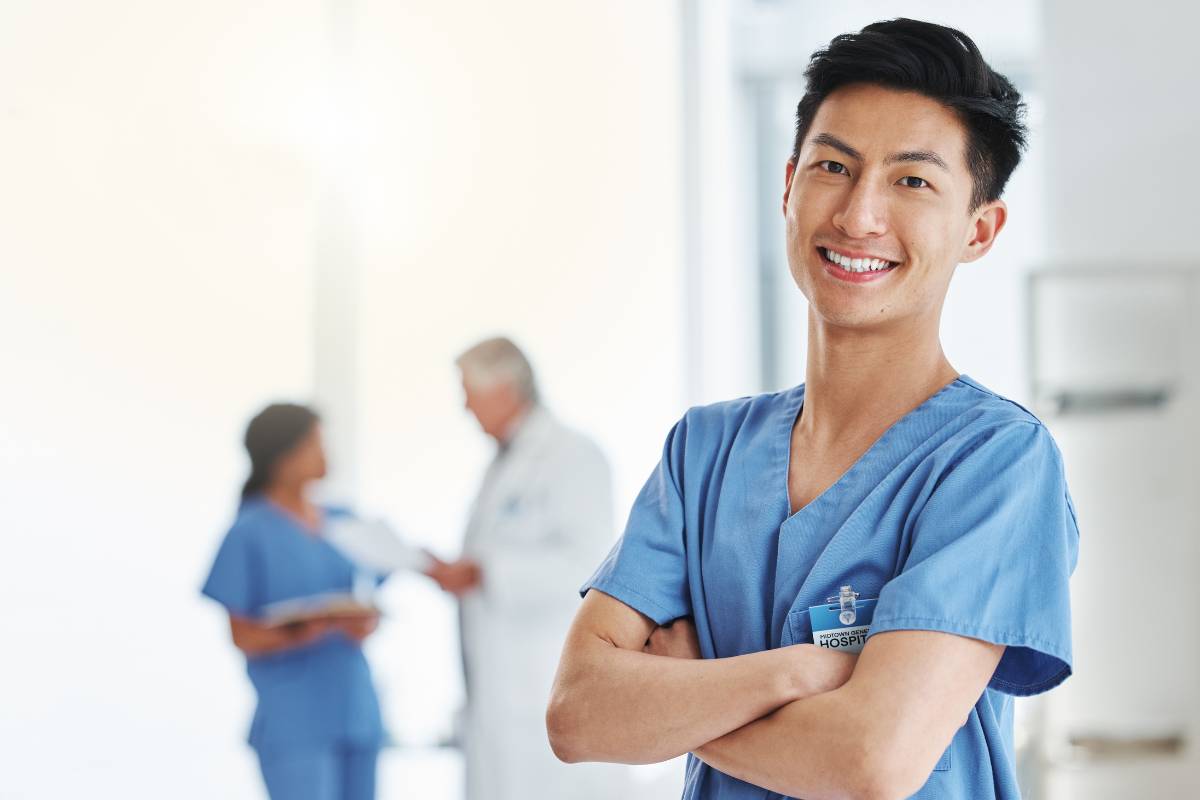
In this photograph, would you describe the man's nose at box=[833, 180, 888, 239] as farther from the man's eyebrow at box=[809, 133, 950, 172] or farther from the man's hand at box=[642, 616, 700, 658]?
the man's hand at box=[642, 616, 700, 658]

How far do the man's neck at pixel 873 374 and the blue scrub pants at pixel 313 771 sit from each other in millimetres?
1596

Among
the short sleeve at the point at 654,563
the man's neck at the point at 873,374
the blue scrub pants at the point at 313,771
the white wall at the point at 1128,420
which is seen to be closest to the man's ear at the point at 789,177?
the man's neck at the point at 873,374

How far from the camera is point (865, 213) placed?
2.90 ft

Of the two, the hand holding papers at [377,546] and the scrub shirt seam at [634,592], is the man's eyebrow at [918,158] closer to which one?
the scrub shirt seam at [634,592]

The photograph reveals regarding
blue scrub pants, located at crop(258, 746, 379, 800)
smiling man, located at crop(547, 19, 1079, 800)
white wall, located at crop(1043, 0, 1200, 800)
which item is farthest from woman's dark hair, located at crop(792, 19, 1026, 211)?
white wall, located at crop(1043, 0, 1200, 800)

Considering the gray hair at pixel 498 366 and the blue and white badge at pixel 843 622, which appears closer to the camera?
the blue and white badge at pixel 843 622

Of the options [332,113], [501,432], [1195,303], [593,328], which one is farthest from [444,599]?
[1195,303]

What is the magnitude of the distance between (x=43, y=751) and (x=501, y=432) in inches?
39.9

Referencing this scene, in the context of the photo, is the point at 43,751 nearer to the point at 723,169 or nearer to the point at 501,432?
the point at 501,432

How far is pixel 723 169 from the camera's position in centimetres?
354

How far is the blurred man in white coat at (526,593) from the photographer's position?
2.30 meters

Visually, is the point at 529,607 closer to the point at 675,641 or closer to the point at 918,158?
the point at 675,641

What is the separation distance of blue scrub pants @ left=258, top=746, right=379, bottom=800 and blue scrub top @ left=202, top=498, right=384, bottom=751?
0.02 m

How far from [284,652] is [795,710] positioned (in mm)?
1584
